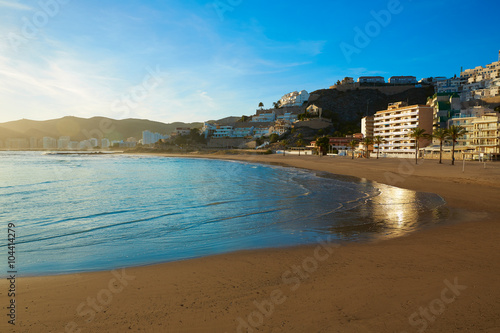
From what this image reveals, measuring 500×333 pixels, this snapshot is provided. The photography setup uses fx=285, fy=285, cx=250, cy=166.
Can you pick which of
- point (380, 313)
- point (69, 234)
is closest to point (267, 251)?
point (380, 313)

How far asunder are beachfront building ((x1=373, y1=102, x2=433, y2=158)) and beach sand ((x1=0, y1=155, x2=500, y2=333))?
70.2 m

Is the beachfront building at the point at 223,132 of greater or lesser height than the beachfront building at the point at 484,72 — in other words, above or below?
below

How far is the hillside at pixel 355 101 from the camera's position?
13962 centimetres

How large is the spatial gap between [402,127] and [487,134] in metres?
23.5

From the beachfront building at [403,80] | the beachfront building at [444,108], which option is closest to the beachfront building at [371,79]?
the beachfront building at [403,80]

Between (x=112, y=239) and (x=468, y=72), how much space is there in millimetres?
178937

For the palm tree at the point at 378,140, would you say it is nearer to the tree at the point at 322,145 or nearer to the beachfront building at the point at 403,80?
the tree at the point at 322,145

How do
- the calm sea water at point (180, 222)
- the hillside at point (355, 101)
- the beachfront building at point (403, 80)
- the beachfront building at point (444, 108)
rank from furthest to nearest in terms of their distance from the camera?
the beachfront building at point (403, 80)
the hillside at point (355, 101)
the beachfront building at point (444, 108)
the calm sea water at point (180, 222)

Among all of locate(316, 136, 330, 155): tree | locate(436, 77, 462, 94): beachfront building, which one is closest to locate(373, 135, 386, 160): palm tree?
locate(316, 136, 330, 155): tree

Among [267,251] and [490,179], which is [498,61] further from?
[267,251]

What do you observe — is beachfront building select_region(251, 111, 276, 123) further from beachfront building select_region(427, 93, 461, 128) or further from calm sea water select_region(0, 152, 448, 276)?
calm sea water select_region(0, 152, 448, 276)

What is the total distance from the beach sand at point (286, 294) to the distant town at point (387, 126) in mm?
43445

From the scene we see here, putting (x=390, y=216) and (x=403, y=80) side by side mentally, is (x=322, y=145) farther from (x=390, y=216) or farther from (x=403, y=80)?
(x=403, y=80)

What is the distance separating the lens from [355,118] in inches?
5605
